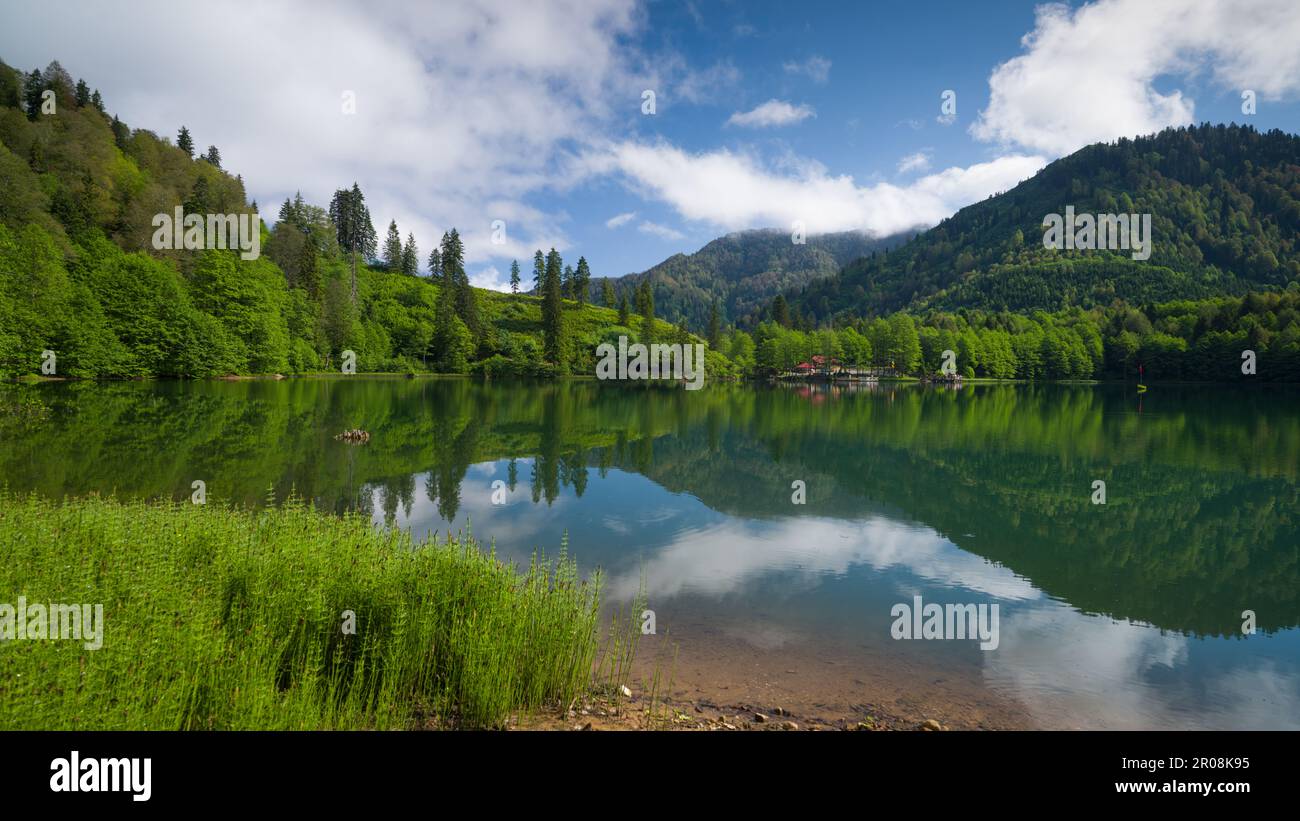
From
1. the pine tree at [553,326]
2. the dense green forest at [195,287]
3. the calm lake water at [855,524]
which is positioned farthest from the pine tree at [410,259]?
the calm lake water at [855,524]

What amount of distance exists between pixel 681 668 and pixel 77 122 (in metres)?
180

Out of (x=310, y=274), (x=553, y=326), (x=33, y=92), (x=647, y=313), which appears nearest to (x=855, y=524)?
(x=553, y=326)

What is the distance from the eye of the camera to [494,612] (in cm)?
905

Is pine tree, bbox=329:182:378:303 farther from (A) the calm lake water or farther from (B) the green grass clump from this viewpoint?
(B) the green grass clump

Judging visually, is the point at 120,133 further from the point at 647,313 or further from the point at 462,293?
the point at 647,313

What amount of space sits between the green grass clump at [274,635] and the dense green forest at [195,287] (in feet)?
202

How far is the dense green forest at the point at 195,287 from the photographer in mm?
65938

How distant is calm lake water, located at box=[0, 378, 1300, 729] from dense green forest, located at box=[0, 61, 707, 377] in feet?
79.8

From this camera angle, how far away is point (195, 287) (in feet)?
297

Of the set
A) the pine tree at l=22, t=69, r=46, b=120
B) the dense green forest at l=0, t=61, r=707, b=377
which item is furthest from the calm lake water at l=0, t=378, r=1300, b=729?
the pine tree at l=22, t=69, r=46, b=120

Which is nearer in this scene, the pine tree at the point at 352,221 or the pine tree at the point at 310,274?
the pine tree at the point at 310,274

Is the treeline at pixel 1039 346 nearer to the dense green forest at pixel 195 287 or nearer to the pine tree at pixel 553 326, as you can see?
the dense green forest at pixel 195 287

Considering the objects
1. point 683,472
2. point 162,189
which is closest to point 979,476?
point 683,472

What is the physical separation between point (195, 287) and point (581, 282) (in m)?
107
